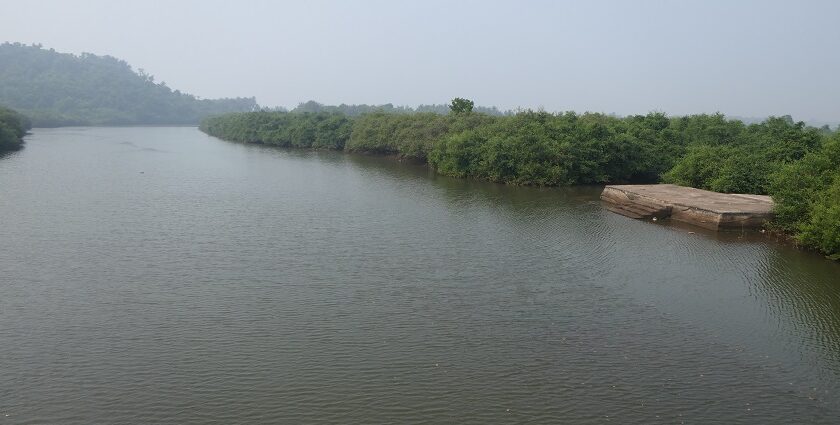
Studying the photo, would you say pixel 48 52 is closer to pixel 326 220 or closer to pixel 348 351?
pixel 326 220

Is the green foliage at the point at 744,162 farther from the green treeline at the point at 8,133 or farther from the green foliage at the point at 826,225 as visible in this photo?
the green treeline at the point at 8,133

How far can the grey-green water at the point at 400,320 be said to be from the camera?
391 inches

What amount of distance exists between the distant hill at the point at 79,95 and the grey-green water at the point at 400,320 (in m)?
105

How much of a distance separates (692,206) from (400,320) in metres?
18.3

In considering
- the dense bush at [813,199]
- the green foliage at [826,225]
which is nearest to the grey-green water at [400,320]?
the green foliage at [826,225]

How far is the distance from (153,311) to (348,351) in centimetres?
517

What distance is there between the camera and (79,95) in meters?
146

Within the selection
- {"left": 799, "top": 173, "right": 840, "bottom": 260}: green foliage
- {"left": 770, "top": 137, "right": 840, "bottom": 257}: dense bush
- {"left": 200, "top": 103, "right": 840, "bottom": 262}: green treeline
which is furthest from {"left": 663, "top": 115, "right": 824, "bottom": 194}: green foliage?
{"left": 799, "top": 173, "right": 840, "bottom": 260}: green foliage

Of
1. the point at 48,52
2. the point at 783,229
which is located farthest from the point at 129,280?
the point at 48,52

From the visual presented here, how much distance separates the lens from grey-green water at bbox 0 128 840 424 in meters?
9.94

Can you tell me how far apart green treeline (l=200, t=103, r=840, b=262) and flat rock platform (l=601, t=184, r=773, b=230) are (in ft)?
3.56

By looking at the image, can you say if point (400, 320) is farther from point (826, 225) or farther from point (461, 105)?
point (461, 105)

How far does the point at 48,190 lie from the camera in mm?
30812

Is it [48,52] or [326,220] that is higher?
[48,52]
